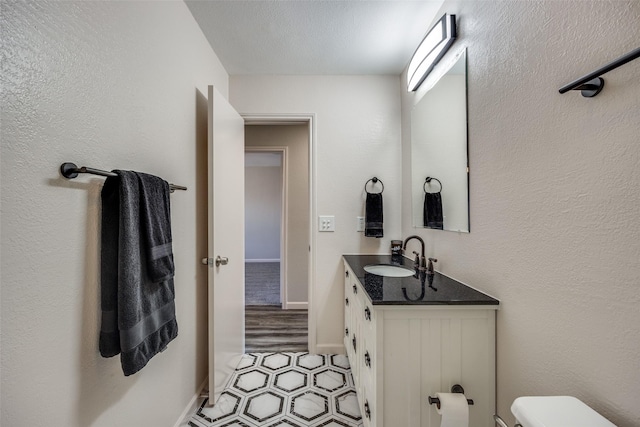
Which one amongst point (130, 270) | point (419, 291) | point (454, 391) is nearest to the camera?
point (130, 270)

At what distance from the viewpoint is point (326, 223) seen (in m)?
2.26

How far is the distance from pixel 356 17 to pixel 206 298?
2.01m

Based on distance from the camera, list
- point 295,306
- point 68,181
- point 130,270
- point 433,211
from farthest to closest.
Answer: point 295,306
point 433,211
point 130,270
point 68,181

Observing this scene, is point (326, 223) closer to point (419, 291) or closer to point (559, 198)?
point (419, 291)

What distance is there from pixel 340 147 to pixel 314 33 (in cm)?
82

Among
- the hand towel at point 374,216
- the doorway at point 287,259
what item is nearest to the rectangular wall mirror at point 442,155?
the hand towel at point 374,216

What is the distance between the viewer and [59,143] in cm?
77

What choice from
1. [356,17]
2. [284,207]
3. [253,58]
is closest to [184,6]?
[253,58]

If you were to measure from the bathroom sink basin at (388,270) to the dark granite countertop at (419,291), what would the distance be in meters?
0.11

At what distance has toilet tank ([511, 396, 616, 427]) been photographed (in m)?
0.61

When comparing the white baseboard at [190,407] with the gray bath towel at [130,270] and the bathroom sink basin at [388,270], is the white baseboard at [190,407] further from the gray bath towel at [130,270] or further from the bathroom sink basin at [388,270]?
the bathroom sink basin at [388,270]

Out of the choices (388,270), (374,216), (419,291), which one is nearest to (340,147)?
(374,216)

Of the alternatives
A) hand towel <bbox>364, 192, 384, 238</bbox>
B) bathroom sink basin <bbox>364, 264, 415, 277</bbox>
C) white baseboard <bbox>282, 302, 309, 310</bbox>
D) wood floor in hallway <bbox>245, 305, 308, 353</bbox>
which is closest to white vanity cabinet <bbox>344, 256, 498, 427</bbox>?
bathroom sink basin <bbox>364, 264, 415, 277</bbox>

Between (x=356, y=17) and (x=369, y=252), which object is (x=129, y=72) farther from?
(x=369, y=252)
